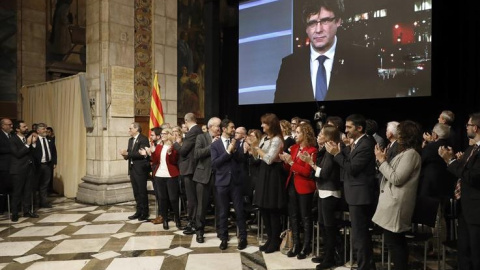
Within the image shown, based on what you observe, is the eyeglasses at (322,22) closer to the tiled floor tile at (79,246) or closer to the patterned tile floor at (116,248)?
the patterned tile floor at (116,248)

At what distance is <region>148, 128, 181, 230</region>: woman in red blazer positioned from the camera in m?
5.38

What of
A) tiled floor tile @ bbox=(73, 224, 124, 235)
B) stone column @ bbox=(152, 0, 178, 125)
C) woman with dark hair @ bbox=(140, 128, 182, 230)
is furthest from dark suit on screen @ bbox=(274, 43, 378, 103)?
tiled floor tile @ bbox=(73, 224, 124, 235)

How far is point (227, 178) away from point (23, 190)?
157 inches

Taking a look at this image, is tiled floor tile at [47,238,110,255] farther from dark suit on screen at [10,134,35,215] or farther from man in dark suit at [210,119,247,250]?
dark suit on screen at [10,134,35,215]

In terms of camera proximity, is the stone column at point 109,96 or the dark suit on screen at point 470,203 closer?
the dark suit on screen at point 470,203

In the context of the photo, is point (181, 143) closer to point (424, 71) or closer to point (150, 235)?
point (150, 235)

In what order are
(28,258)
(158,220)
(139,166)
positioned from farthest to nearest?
(139,166)
(158,220)
(28,258)

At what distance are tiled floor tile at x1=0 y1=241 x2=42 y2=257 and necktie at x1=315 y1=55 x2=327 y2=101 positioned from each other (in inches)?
210

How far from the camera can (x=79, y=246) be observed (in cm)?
486

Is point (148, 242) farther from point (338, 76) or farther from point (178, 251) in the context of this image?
point (338, 76)

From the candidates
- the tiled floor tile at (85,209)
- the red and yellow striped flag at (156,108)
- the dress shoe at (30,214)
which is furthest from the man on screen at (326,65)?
the dress shoe at (30,214)

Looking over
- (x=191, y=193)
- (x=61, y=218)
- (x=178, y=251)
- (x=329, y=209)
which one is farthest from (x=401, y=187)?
(x=61, y=218)

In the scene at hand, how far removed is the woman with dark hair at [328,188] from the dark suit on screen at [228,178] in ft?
3.31

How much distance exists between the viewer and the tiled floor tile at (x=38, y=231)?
543 centimetres
